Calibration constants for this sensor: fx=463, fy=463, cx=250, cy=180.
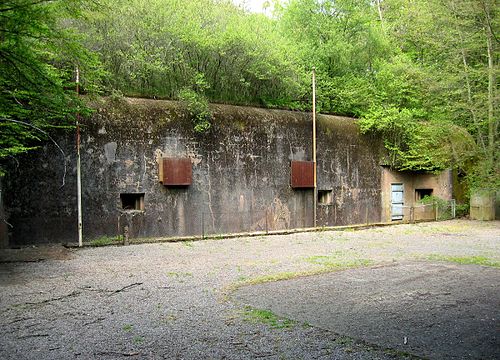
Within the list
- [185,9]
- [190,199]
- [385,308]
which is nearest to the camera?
[385,308]

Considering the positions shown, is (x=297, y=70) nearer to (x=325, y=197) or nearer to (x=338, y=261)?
(x=325, y=197)

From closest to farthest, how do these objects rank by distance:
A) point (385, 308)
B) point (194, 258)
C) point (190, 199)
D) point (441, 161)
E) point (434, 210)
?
point (385, 308)
point (194, 258)
point (190, 199)
point (441, 161)
point (434, 210)

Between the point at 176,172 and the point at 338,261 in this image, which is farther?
the point at 176,172

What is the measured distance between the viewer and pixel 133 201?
11945mm

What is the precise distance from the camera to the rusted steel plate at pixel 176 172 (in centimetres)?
1194

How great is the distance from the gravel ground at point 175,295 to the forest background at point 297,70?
2559 millimetres

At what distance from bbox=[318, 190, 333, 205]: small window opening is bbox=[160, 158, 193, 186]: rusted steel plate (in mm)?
4766

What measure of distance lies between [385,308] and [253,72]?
10.2 meters

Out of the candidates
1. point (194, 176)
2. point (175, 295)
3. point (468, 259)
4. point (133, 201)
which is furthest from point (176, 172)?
point (468, 259)

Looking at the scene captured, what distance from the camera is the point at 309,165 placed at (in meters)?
14.4

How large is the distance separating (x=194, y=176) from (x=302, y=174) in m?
3.54

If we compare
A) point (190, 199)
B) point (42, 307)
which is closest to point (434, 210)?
point (190, 199)

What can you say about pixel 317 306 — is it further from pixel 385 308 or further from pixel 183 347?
pixel 183 347

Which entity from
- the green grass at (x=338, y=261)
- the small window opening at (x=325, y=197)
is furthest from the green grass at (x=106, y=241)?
the small window opening at (x=325, y=197)
